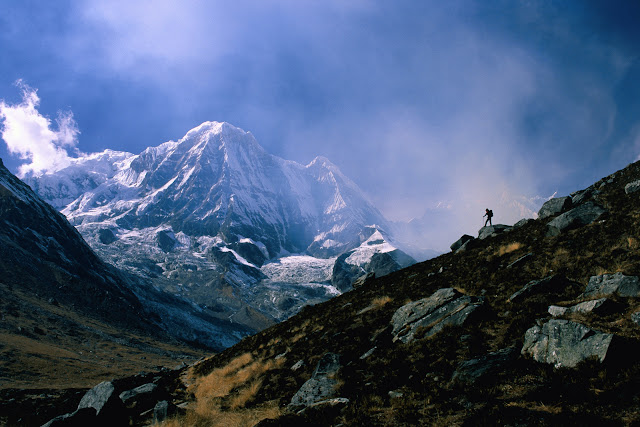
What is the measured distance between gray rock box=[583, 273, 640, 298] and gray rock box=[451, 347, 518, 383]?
459 cm

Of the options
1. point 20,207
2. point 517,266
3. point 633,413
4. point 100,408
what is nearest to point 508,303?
point 517,266

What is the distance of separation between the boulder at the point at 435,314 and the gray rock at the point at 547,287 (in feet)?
5.11

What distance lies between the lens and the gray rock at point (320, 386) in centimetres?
1172

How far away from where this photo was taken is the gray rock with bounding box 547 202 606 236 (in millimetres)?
21438

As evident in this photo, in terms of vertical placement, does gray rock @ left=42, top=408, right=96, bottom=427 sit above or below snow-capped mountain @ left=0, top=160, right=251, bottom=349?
below

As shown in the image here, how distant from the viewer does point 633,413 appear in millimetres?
6371

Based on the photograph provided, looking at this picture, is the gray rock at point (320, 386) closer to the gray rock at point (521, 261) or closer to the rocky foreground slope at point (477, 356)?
the rocky foreground slope at point (477, 356)

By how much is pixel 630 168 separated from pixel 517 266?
21572mm

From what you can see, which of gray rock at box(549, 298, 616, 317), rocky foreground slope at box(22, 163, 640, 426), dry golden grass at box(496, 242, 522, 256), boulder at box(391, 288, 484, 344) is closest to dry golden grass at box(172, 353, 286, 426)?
rocky foreground slope at box(22, 163, 640, 426)

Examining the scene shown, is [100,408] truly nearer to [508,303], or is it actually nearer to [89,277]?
[508,303]

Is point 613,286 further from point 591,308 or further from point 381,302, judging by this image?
point 381,302

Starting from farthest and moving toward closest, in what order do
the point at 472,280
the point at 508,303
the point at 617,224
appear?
the point at 472,280 < the point at 617,224 < the point at 508,303

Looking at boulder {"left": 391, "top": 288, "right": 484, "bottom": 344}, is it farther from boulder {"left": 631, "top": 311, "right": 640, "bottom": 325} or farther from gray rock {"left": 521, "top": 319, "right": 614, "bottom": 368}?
boulder {"left": 631, "top": 311, "right": 640, "bottom": 325}

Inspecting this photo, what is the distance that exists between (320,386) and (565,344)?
8.43m
